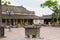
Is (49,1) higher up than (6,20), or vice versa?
(49,1)

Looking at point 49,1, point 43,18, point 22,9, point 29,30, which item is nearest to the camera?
point 29,30

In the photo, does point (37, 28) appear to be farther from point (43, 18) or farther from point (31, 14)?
point (43, 18)

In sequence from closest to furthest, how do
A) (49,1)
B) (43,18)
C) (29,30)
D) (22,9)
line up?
(29,30) → (49,1) → (22,9) → (43,18)

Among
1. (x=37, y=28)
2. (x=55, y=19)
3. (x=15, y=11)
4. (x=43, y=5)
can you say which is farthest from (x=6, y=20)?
(x=37, y=28)

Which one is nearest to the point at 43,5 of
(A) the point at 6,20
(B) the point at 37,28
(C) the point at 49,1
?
(C) the point at 49,1

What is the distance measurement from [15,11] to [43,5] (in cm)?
751

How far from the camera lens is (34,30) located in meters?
17.0

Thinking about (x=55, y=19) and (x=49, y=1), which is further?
(x=55, y=19)

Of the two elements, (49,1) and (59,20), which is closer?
(49,1)

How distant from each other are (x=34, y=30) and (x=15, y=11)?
130 ft

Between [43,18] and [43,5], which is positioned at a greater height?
[43,5]

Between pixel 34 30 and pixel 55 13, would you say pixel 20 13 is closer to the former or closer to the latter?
pixel 55 13

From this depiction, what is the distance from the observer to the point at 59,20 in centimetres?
5938

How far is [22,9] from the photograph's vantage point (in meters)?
57.8
